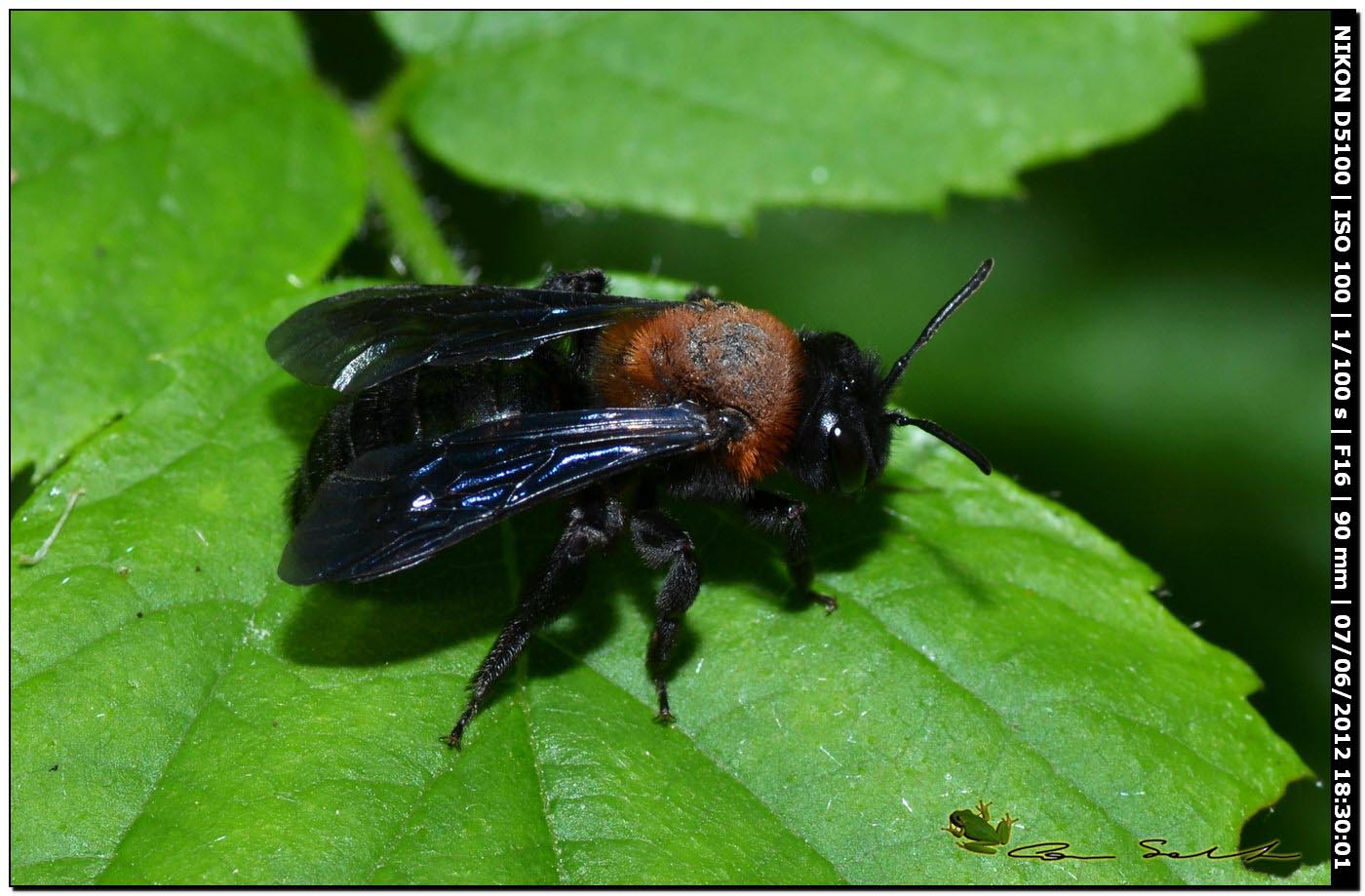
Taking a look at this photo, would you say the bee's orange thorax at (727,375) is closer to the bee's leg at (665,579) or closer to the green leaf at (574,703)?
the bee's leg at (665,579)

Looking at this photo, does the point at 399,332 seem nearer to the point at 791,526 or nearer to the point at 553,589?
the point at 553,589

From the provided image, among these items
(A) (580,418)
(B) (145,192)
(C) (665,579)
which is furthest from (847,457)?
(B) (145,192)

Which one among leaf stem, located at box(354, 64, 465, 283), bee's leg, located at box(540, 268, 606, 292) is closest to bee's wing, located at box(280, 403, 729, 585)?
bee's leg, located at box(540, 268, 606, 292)

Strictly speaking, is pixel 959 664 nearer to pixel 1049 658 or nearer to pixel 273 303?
pixel 1049 658

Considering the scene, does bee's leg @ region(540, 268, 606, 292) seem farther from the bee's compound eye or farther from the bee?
the bee's compound eye

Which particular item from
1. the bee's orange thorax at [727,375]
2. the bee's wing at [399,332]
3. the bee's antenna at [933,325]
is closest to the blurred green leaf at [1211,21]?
the bee's antenna at [933,325]
